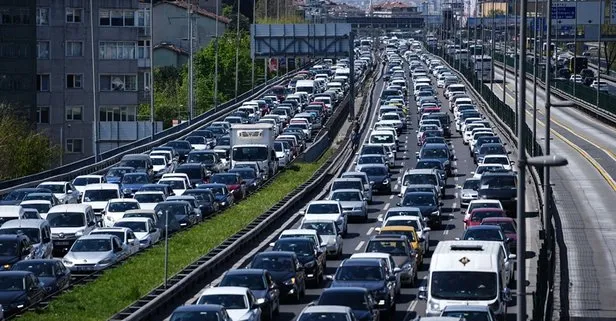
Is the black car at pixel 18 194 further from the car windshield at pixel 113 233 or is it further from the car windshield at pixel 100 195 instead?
the car windshield at pixel 113 233

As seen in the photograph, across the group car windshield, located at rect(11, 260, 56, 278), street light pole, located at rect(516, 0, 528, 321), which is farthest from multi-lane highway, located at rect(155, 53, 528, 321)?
street light pole, located at rect(516, 0, 528, 321)

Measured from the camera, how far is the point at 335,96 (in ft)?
379

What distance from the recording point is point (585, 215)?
5550 cm

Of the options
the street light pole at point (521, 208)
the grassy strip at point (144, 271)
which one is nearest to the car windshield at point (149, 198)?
the grassy strip at point (144, 271)

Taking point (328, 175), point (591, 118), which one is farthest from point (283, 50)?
point (328, 175)

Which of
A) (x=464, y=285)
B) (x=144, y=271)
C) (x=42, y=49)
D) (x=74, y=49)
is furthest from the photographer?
(x=74, y=49)

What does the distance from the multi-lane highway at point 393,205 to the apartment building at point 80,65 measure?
20859 mm

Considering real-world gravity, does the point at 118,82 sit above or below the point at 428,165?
above

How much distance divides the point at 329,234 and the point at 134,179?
17835 millimetres

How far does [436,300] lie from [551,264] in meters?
3.35

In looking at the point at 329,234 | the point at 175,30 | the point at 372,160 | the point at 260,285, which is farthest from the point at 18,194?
the point at 175,30

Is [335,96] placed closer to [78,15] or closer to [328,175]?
[78,15]

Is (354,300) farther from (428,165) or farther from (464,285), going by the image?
(428,165)

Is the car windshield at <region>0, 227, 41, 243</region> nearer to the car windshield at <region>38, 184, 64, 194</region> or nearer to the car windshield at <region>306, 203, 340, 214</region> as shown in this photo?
the car windshield at <region>306, 203, 340, 214</region>
